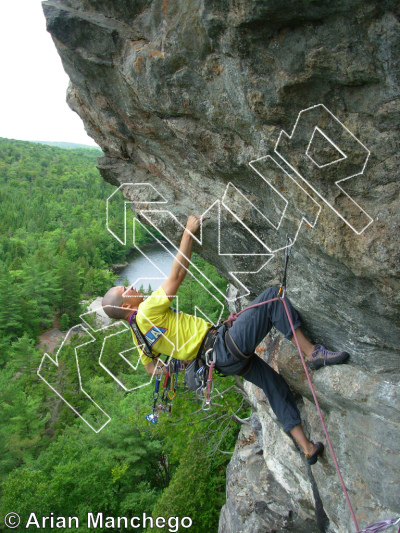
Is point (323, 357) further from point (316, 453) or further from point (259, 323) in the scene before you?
point (316, 453)

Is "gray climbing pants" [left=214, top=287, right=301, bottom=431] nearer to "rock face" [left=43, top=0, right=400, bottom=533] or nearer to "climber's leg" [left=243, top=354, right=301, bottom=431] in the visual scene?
"climber's leg" [left=243, top=354, right=301, bottom=431]

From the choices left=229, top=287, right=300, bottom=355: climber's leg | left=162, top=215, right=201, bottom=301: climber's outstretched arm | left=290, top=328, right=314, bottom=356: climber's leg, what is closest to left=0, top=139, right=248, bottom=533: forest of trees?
left=162, top=215, right=201, bottom=301: climber's outstretched arm

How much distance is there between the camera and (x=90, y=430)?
639 inches

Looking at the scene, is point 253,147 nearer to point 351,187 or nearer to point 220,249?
point 351,187

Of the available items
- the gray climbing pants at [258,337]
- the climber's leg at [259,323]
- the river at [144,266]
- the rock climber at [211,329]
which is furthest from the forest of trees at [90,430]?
the river at [144,266]

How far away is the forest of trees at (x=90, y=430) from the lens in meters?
10.7

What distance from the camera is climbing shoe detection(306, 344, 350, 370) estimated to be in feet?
12.1

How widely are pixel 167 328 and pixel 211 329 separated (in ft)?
1.72

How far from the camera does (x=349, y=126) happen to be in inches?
105

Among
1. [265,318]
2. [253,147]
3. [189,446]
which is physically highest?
[253,147]

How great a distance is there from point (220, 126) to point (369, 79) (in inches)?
56.3

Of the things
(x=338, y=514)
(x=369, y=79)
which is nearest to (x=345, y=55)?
(x=369, y=79)

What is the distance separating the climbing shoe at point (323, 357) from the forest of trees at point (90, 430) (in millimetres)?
2324

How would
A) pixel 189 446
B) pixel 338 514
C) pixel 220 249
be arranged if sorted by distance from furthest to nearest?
pixel 189 446 < pixel 220 249 < pixel 338 514
